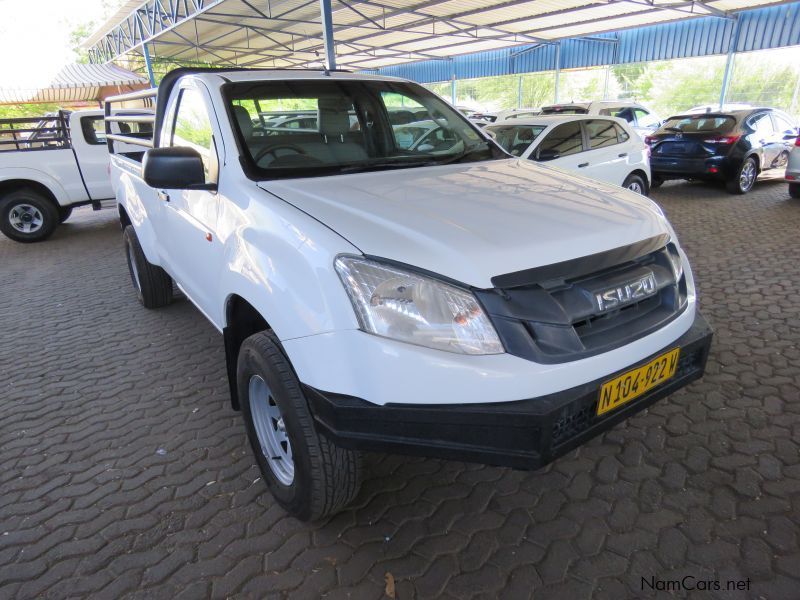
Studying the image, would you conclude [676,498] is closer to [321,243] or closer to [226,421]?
[321,243]

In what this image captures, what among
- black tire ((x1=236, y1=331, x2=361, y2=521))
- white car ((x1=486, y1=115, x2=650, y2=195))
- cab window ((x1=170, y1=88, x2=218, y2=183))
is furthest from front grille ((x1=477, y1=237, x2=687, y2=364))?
white car ((x1=486, y1=115, x2=650, y2=195))

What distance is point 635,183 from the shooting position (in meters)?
7.82

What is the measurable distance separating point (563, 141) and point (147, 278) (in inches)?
211

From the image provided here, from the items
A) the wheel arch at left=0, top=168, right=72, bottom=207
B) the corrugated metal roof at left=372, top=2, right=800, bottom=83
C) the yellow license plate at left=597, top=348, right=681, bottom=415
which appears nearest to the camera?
the yellow license plate at left=597, top=348, right=681, bottom=415

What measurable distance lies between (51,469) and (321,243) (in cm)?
210

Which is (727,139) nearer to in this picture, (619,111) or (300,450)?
(619,111)

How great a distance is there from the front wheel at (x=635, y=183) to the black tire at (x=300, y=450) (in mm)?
6942

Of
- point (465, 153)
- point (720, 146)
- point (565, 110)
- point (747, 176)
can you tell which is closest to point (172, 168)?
point (465, 153)

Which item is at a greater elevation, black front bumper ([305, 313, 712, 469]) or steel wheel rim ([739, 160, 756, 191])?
black front bumper ([305, 313, 712, 469])

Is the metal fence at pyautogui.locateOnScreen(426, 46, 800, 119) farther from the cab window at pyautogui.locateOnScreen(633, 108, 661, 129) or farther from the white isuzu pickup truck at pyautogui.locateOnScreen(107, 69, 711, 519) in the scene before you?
the white isuzu pickup truck at pyautogui.locateOnScreen(107, 69, 711, 519)

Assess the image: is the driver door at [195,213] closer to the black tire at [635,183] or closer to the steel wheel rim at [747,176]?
the black tire at [635,183]

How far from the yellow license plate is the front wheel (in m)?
6.27

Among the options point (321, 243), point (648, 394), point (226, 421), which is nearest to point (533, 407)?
point (648, 394)

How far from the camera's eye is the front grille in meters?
1.62
